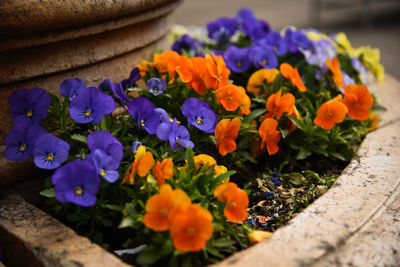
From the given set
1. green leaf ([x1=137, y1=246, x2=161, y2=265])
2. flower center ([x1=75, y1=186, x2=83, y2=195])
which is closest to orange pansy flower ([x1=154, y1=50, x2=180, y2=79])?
flower center ([x1=75, y1=186, x2=83, y2=195])

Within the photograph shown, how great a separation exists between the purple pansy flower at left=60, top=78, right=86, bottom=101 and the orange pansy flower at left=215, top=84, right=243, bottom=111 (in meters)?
0.51

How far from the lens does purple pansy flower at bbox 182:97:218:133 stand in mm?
1614

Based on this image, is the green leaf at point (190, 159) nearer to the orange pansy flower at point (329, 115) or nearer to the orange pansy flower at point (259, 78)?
the orange pansy flower at point (329, 115)

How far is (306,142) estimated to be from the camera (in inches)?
77.0

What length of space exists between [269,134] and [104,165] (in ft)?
2.44

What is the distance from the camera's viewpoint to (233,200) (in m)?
1.36

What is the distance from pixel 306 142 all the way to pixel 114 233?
3.03ft

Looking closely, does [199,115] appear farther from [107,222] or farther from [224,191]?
[107,222]

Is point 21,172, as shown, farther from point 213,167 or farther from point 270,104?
point 270,104

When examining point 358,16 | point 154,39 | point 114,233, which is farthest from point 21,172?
point 358,16

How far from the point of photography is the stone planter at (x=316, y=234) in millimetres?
1188

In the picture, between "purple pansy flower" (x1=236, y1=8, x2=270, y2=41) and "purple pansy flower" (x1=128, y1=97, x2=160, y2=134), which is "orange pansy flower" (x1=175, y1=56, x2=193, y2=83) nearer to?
"purple pansy flower" (x1=128, y1=97, x2=160, y2=134)

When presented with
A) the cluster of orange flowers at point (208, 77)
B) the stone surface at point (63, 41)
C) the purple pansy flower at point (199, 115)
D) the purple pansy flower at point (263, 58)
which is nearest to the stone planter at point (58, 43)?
the stone surface at point (63, 41)

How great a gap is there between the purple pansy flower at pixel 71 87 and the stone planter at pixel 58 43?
0.25 ft
